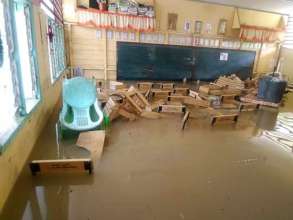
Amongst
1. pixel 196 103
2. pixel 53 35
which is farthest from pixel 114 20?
pixel 196 103

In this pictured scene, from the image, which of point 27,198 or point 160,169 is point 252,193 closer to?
point 160,169

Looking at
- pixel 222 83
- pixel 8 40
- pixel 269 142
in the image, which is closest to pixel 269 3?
pixel 222 83

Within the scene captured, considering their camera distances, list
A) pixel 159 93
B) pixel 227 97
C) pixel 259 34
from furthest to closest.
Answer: pixel 259 34
pixel 227 97
pixel 159 93

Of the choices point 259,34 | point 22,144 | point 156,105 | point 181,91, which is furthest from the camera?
point 259,34

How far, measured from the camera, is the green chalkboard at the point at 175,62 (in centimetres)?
761

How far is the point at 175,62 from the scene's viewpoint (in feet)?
26.5

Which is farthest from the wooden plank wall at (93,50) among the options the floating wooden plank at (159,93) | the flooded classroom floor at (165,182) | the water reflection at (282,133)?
the water reflection at (282,133)

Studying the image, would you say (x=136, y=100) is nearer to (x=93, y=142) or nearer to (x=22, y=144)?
(x=93, y=142)

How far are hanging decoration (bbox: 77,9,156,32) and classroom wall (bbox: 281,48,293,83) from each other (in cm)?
627

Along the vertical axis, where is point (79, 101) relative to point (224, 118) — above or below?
above

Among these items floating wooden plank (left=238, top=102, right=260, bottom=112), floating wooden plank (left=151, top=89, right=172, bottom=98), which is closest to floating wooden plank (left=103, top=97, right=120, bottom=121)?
floating wooden plank (left=151, top=89, right=172, bottom=98)

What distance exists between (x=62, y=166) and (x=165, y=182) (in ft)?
3.52

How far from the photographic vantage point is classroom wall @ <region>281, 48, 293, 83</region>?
9.35 m

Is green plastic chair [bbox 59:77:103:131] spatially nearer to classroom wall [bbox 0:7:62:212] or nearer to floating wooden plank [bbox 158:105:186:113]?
classroom wall [bbox 0:7:62:212]
